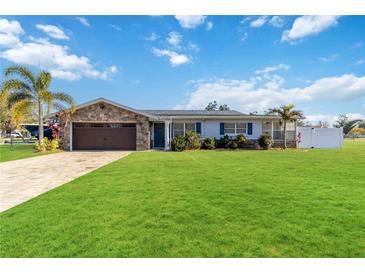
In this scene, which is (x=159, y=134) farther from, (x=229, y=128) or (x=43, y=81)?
(x=43, y=81)

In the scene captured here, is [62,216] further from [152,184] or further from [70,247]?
[152,184]

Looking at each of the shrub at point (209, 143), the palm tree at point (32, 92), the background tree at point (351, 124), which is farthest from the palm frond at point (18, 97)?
the background tree at point (351, 124)

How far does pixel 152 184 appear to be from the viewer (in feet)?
22.6

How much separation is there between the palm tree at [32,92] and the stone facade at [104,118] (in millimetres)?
1302

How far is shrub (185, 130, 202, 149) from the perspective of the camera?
19.6 m

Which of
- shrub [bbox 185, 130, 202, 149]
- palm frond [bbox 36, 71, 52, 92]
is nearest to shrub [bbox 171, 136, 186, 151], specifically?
shrub [bbox 185, 130, 202, 149]

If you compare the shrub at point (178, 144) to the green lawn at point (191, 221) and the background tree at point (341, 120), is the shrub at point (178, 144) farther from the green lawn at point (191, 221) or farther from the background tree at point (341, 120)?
the background tree at point (341, 120)

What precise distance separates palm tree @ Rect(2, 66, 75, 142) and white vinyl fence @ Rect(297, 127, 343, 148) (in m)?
21.8

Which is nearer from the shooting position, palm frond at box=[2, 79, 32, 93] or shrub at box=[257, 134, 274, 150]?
palm frond at box=[2, 79, 32, 93]

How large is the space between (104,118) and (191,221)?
17.3 meters

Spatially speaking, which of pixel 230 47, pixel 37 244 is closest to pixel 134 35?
pixel 230 47

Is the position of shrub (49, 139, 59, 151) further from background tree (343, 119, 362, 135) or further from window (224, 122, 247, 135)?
background tree (343, 119, 362, 135)

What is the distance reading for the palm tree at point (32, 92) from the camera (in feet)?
58.0
